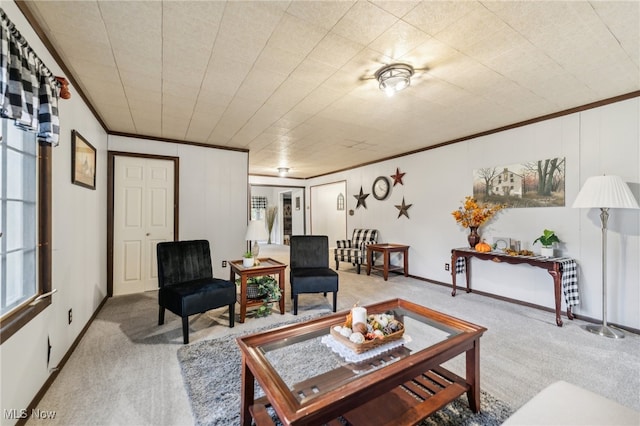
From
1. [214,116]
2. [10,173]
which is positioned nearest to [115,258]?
[214,116]

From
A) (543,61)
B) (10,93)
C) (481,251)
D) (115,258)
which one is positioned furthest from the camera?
(115,258)

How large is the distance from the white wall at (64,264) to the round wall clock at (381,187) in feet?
15.2

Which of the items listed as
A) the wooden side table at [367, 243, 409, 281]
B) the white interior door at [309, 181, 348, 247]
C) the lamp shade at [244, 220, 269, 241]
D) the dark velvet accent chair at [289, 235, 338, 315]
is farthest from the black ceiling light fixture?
the white interior door at [309, 181, 348, 247]

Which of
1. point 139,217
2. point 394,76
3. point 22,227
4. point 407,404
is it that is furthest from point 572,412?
point 139,217

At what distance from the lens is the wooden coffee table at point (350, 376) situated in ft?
3.80

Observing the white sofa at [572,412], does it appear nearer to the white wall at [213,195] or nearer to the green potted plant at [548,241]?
the green potted plant at [548,241]

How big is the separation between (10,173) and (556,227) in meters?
4.85

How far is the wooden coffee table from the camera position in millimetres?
1157

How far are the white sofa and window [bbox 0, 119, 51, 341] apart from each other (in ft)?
7.71

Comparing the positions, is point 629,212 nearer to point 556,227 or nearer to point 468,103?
point 556,227

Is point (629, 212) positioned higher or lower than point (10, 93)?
lower

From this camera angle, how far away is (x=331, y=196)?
7988 millimetres

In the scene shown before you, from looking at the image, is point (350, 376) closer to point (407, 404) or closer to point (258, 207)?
point (407, 404)

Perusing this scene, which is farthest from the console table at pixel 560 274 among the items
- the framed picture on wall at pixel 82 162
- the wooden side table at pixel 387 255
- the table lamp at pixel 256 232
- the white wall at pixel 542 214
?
the framed picture on wall at pixel 82 162
